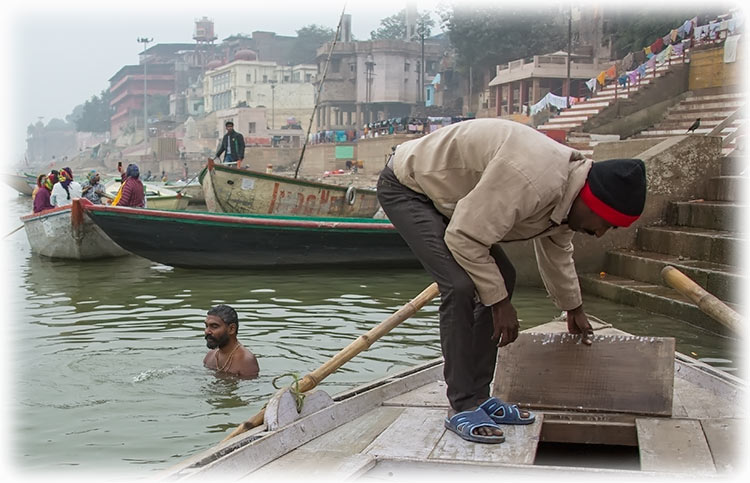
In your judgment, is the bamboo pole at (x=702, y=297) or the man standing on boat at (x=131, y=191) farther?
the man standing on boat at (x=131, y=191)

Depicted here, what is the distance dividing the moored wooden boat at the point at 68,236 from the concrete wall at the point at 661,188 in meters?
6.36

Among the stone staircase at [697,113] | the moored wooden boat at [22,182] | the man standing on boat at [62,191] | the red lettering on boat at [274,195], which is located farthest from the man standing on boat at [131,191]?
the moored wooden boat at [22,182]

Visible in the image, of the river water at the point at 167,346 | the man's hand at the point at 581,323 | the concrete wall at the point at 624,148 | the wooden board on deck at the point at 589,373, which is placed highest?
the concrete wall at the point at 624,148

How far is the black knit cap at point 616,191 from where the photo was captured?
2986 mm

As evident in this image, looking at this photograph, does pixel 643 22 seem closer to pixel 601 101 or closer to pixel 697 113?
pixel 601 101

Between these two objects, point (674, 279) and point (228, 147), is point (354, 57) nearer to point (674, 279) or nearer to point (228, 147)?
point (228, 147)

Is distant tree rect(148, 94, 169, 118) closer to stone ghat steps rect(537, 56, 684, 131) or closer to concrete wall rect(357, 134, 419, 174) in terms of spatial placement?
concrete wall rect(357, 134, 419, 174)

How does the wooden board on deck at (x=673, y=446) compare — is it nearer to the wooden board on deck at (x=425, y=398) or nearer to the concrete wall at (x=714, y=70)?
the wooden board on deck at (x=425, y=398)

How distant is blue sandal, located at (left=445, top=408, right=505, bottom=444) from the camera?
10.1ft

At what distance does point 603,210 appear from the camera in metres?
3.00

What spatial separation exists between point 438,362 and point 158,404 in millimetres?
1836

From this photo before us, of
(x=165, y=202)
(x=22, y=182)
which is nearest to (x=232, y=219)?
(x=165, y=202)

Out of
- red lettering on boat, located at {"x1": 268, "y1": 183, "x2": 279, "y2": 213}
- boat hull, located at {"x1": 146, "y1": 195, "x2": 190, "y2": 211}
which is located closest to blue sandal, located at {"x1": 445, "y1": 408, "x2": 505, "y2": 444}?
red lettering on boat, located at {"x1": 268, "y1": 183, "x2": 279, "y2": 213}

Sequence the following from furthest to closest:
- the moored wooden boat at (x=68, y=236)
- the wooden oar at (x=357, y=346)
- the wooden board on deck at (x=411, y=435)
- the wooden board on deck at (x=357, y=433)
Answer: the moored wooden boat at (x=68, y=236) < the wooden oar at (x=357, y=346) < the wooden board on deck at (x=357, y=433) < the wooden board on deck at (x=411, y=435)
